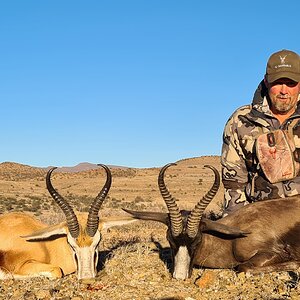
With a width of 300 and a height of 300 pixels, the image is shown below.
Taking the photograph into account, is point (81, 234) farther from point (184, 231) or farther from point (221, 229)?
point (221, 229)

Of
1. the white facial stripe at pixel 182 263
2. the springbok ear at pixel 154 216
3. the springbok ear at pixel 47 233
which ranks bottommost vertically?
the white facial stripe at pixel 182 263

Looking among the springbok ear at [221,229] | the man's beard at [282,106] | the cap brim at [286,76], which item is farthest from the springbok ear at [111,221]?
the cap brim at [286,76]

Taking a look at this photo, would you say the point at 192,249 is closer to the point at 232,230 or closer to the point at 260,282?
the point at 232,230

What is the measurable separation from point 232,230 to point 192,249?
0.59 m

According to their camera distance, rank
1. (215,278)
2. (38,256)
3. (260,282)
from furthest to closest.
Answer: (38,256) → (215,278) → (260,282)

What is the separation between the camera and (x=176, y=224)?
6.73 m

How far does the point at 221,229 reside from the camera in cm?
698

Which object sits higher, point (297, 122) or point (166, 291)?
point (297, 122)

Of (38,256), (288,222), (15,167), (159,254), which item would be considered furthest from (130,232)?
(15,167)

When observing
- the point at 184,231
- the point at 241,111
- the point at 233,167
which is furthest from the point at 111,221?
the point at 241,111

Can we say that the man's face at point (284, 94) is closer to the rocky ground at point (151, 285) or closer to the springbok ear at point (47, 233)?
the rocky ground at point (151, 285)

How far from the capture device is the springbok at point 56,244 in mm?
6949

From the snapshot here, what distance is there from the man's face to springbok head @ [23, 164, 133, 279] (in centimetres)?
292

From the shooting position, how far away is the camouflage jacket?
8.05 meters
